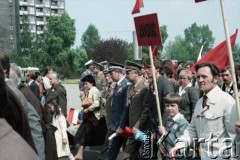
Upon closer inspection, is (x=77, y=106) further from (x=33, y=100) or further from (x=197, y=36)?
(x=197, y=36)

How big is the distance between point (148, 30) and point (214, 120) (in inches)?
99.9

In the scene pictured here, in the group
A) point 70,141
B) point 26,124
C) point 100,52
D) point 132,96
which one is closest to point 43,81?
point 70,141

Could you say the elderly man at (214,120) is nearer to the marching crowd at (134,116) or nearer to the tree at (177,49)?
the marching crowd at (134,116)

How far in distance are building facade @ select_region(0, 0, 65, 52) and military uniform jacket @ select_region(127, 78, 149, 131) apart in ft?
245

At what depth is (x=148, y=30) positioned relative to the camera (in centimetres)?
696

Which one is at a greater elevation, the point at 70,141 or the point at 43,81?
the point at 43,81

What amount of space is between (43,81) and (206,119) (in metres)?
Result: 9.86

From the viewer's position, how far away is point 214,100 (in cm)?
477

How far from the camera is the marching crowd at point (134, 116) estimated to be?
2.10m

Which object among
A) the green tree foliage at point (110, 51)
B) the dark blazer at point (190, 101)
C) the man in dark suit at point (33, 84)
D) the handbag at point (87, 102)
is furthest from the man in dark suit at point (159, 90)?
the green tree foliage at point (110, 51)

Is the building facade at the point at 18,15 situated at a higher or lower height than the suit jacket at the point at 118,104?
higher

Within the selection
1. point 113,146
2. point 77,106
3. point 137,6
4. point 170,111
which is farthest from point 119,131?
point 77,106

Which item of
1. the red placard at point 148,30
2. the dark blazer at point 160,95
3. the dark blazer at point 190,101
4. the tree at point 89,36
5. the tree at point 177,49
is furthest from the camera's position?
the tree at point 177,49

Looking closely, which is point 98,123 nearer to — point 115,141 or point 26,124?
point 115,141
